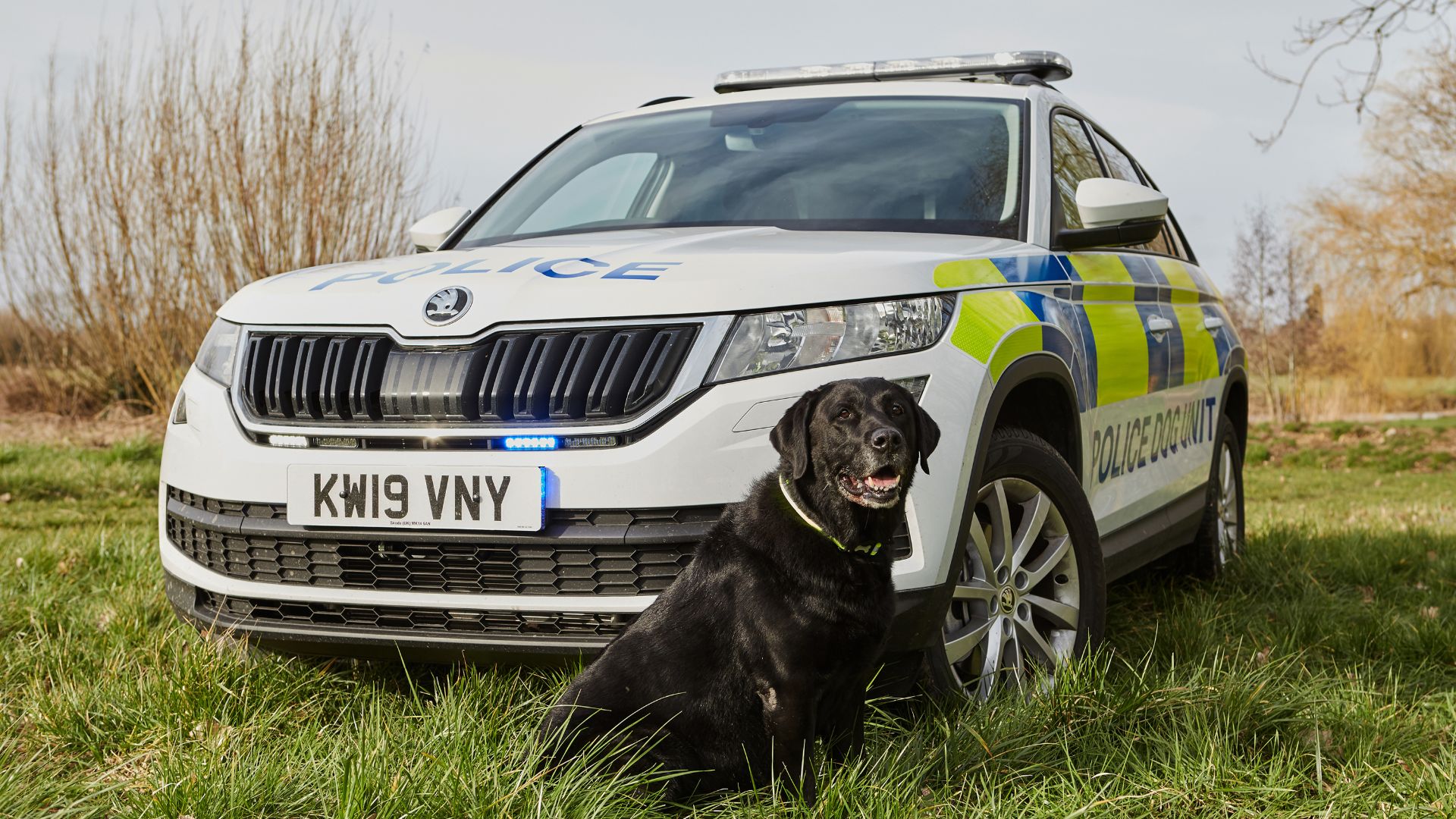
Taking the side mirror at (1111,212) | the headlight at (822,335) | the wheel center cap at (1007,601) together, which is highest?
the side mirror at (1111,212)

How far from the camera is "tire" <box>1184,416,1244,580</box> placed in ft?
17.4

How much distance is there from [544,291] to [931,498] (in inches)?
39.0

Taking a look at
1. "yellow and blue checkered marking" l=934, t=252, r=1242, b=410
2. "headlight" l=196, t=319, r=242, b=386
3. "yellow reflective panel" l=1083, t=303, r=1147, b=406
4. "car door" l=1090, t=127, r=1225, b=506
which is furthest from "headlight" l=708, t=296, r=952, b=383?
"car door" l=1090, t=127, r=1225, b=506

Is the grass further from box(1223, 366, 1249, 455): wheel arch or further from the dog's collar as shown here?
box(1223, 366, 1249, 455): wheel arch

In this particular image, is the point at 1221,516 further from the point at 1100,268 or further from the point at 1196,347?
the point at 1100,268

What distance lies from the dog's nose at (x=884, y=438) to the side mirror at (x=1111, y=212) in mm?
1536

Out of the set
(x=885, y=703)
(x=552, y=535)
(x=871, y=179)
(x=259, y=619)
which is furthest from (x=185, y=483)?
(x=871, y=179)

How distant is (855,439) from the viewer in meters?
2.48

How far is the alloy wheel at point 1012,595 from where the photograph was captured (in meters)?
3.14

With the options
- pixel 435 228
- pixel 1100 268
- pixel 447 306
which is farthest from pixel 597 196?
pixel 1100 268

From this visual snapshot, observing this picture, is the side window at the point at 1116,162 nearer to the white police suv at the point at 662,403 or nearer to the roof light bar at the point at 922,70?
the roof light bar at the point at 922,70

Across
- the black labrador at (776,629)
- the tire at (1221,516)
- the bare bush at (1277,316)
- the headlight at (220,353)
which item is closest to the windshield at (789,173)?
the headlight at (220,353)

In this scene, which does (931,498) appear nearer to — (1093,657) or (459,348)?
(1093,657)

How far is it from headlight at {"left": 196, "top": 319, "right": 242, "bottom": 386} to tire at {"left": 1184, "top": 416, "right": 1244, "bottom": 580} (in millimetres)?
3818
